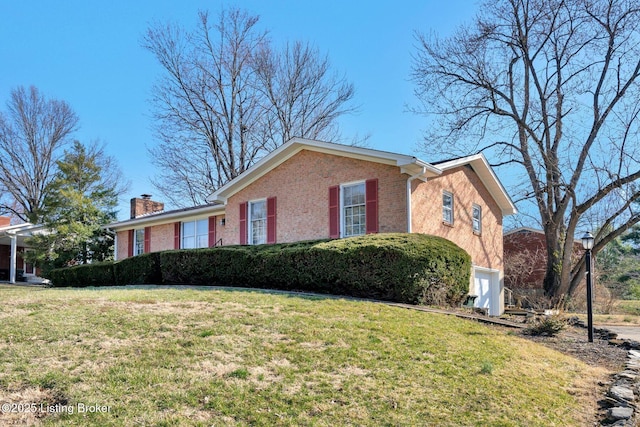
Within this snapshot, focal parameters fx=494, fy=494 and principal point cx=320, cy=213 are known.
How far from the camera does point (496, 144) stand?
23109mm

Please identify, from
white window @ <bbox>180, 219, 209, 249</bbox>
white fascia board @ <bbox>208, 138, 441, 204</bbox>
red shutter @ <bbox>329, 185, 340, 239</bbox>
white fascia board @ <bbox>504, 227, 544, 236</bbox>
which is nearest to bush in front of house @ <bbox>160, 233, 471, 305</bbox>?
red shutter @ <bbox>329, 185, 340, 239</bbox>

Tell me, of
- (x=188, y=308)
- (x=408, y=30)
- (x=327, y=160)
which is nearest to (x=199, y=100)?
(x=408, y=30)

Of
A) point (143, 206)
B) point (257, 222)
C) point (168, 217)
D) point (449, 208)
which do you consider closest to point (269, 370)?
Result: point (449, 208)

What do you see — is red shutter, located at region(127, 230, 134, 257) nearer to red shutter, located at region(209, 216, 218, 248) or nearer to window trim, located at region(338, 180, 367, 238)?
red shutter, located at region(209, 216, 218, 248)

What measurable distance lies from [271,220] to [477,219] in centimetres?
788

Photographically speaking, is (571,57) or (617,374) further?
(571,57)

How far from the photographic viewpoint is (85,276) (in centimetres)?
1888

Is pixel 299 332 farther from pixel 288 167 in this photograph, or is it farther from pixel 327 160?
pixel 288 167

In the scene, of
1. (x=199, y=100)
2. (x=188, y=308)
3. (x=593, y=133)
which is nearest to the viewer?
(x=188, y=308)

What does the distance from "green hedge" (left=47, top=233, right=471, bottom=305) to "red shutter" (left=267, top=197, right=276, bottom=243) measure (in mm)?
2730

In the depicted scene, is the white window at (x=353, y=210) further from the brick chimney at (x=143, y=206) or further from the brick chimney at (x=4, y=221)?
the brick chimney at (x=4, y=221)

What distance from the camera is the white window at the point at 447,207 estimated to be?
1642 cm

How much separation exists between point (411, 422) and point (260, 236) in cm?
1400

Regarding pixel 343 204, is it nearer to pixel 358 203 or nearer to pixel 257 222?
pixel 358 203
